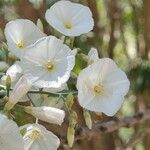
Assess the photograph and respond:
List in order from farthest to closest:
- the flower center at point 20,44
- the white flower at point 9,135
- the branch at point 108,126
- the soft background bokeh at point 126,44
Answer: the soft background bokeh at point 126,44, the branch at point 108,126, the flower center at point 20,44, the white flower at point 9,135

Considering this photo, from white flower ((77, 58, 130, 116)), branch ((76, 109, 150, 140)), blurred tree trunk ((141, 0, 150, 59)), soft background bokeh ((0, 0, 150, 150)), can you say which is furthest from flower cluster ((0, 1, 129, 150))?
blurred tree trunk ((141, 0, 150, 59))

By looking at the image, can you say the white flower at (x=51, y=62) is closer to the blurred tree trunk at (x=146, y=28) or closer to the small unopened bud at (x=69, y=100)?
the small unopened bud at (x=69, y=100)

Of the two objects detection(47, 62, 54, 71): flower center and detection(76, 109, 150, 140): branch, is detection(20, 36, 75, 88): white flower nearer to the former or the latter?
detection(47, 62, 54, 71): flower center

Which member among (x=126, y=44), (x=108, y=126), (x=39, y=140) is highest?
(x=39, y=140)

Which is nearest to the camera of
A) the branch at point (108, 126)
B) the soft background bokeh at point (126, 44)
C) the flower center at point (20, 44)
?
the flower center at point (20, 44)

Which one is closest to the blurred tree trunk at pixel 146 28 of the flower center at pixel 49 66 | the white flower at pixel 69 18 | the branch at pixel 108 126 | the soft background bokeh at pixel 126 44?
the soft background bokeh at pixel 126 44

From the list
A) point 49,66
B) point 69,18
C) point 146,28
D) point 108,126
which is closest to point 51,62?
point 49,66

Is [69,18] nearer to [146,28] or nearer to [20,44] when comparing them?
[20,44]
